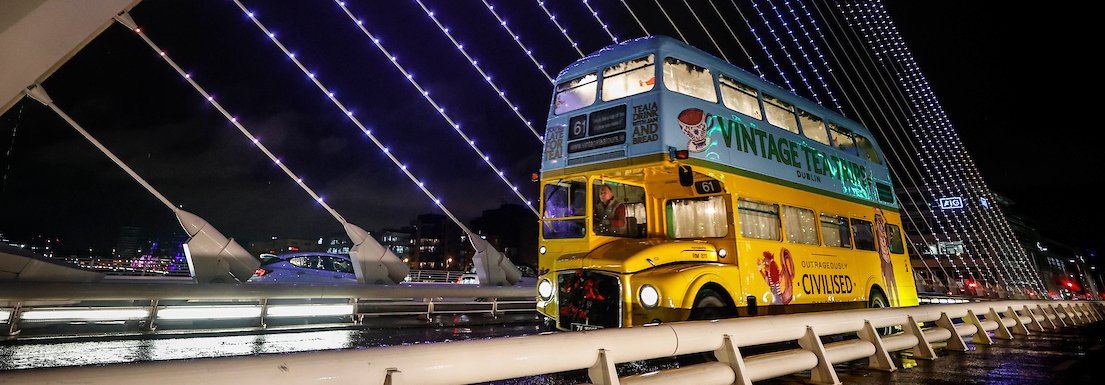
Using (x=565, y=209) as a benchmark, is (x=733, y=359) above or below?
below

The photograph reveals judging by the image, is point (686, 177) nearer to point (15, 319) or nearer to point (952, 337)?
point (952, 337)

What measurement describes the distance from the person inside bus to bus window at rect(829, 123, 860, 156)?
4960mm

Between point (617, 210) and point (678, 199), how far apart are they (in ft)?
3.06

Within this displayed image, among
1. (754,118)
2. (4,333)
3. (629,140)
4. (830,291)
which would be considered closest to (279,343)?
(4,333)

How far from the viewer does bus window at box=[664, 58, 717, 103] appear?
679 cm

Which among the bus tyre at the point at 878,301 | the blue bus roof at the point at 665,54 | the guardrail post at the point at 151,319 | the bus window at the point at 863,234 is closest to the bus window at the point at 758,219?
the blue bus roof at the point at 665,54

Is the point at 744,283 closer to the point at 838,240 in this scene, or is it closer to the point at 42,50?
the point at 838,240

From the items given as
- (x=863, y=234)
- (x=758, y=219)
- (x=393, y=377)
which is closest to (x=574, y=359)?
(x=393, y=377)

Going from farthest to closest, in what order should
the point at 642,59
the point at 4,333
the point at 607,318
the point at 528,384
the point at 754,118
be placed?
the point at 754,118
the point at 642,59
the point at 4,333
the point at 607,318
the point at 528,384

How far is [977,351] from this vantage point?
660 cm

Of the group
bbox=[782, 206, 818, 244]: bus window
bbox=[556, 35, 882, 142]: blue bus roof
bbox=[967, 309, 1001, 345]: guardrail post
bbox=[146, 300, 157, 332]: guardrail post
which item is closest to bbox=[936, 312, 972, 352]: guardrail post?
bbox=[967, 309, 1001, 345]: guardrail post

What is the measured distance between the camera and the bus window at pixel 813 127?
8.66m

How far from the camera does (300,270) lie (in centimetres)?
1844

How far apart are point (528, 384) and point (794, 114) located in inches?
257
